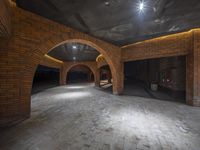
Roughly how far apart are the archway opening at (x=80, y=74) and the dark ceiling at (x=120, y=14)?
1612cm

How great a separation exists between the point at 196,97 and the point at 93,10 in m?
5.73

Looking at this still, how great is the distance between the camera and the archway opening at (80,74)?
68.4 feet

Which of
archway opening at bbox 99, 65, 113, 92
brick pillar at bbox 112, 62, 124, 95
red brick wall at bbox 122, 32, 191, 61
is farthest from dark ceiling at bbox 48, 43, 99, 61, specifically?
archway opening at bbox 99, 65, 113, 92

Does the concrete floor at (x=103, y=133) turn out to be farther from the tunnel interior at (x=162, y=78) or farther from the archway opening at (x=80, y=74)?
the archway opening at (x=80, y=74)

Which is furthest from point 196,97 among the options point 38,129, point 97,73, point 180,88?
point 97,73

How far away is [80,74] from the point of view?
23297mm

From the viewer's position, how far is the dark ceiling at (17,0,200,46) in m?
2.99

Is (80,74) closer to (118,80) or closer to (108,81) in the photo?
(108,81)

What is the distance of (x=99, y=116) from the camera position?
3.55m

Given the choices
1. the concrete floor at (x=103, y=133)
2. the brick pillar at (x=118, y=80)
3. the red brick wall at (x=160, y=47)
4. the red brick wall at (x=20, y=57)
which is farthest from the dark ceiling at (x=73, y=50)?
the concrete floor at (x=103, y=133)

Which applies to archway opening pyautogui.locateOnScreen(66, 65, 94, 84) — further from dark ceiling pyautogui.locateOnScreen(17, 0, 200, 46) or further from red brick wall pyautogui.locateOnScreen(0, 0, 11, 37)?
red brick wall pyautogui.locateOnScreen(0, 0, 11, 37)

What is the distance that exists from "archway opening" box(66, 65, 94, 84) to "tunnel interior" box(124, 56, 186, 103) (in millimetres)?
10447

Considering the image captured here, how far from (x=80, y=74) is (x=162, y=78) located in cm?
1768

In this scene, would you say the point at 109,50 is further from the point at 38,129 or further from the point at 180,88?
the point at 38,129
